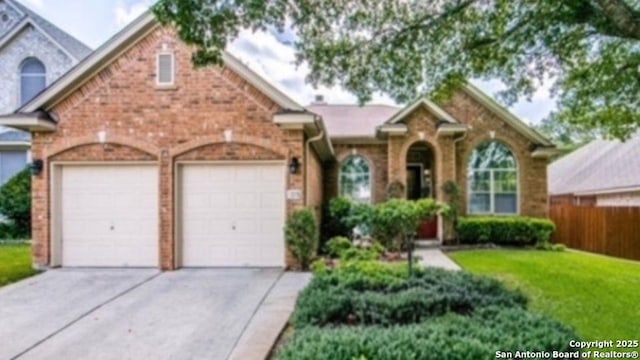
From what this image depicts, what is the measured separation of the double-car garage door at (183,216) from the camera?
13523mm

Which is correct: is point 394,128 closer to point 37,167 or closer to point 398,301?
point 37,167

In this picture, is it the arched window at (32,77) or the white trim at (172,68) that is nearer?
the white trim at (172,68)

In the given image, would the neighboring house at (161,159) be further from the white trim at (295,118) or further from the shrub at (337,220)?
the shrub at (337,220)

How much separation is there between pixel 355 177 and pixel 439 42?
9.76m

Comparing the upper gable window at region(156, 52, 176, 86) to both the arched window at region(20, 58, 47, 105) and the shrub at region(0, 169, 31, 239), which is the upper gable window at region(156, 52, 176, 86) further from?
the arched window at region(20, 58, 47, 105)

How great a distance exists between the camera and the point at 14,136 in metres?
22.1

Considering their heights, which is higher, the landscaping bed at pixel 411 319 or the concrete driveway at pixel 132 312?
the landscaping bed at pixel 411 319

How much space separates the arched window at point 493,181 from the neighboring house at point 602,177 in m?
3.91

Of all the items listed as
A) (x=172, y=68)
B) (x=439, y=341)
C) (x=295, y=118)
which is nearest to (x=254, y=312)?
(x=439, y=341)

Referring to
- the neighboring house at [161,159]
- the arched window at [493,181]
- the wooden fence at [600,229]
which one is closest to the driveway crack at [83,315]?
the neighboring house at [161,159]

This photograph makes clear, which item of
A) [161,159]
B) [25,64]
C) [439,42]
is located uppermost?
[25,64]

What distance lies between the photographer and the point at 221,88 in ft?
43.7

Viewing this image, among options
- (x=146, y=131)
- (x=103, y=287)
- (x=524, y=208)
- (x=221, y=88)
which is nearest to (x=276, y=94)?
(x=221, y=88)

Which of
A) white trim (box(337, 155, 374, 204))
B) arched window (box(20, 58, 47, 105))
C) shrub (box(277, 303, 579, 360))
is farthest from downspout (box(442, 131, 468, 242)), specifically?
arched window (box(20, 58, 47, 105))
